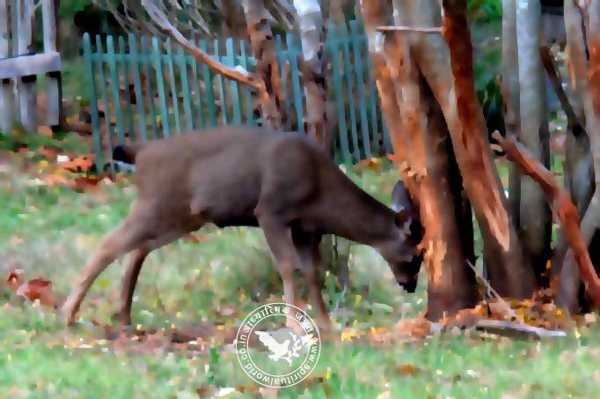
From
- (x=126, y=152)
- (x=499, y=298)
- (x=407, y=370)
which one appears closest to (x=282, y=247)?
(x=126, y=152)

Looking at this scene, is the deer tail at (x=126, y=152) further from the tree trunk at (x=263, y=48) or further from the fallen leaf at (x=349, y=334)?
the fallen leaf at (x=349, y=334)

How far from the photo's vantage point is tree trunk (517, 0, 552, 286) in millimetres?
7676

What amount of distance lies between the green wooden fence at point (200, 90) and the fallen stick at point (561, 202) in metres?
6.59

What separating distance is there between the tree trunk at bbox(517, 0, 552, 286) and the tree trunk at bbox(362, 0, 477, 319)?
1.73ft

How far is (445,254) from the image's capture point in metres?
7.71

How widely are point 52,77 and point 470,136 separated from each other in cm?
960

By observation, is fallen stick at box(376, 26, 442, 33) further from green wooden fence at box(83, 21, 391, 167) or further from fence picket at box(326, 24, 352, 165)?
fence picket at box(326, 24, 352, 165)

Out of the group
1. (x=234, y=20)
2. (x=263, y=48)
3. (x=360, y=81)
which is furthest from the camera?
(x=234, y=20)

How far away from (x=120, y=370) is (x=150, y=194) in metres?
2.20

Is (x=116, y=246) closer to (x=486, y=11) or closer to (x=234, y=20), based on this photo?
(x=234, y=20)

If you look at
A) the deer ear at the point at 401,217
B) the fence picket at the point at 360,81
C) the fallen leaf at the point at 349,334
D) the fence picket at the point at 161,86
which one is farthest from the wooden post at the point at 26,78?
the fallen leaf at the point at 349,334

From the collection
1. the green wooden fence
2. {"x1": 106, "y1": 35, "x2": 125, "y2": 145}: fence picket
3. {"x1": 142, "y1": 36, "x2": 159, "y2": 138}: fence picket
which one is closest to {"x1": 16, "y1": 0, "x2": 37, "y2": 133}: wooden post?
the green wooden fence

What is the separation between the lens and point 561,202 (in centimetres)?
727

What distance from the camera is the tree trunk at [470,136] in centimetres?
688
